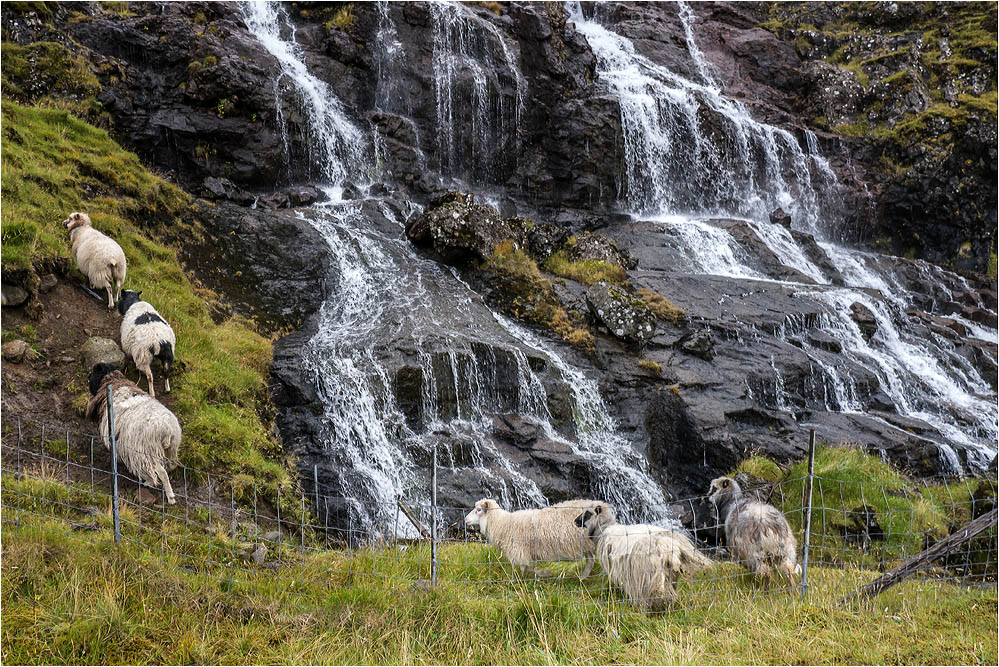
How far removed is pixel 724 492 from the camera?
289 inches

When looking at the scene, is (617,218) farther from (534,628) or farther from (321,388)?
(534,628)

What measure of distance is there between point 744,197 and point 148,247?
77.8 feet

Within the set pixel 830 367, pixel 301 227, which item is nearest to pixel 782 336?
pixel 830 367

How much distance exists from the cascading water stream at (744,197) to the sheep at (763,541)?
35.3ft

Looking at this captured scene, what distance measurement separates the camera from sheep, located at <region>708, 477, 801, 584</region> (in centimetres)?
625

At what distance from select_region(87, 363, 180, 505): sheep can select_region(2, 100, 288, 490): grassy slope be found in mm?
1344

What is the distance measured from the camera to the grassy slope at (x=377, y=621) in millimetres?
4637

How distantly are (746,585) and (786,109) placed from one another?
1303 inches

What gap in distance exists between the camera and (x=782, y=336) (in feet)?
54.5

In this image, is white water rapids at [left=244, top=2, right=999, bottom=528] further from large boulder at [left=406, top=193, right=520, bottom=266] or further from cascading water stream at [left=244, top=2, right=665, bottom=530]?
large boulder at [left=406, top=193, right=520, bottom=266]

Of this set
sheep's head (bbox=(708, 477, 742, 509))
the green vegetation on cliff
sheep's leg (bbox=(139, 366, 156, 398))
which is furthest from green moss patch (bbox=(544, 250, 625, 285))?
the green vegetation on cliff

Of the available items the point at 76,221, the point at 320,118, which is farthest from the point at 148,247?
the point at 320,118

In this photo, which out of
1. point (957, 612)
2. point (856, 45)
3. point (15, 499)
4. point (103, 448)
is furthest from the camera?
point (856, 45)

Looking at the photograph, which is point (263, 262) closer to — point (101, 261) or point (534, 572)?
point (101, 261)
